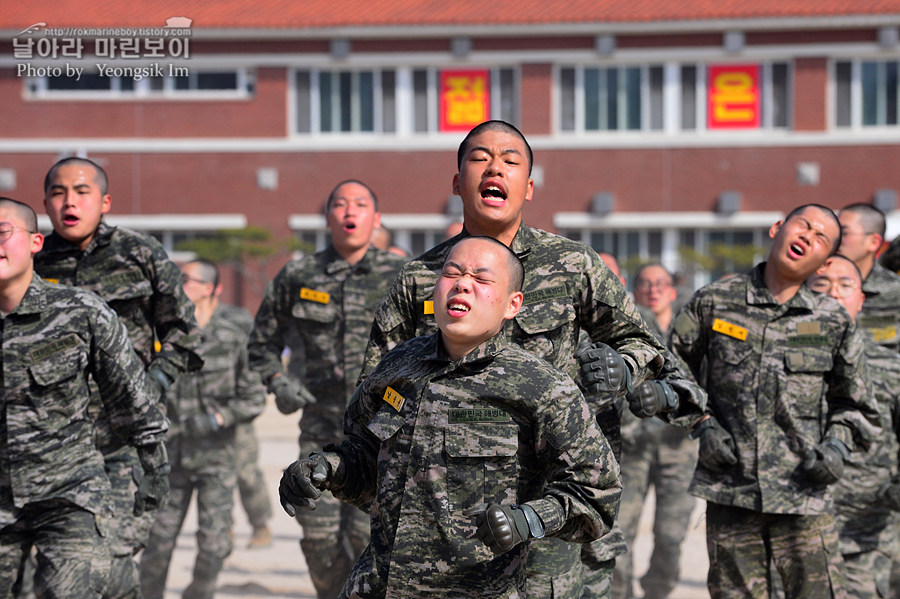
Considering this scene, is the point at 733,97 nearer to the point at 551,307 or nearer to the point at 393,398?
the point at 551,307

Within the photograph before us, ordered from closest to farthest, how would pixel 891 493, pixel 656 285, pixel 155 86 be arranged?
1. pixel 891 493
2. pixel 656 285
3. pixel 155 86

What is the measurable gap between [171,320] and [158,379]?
37 cm

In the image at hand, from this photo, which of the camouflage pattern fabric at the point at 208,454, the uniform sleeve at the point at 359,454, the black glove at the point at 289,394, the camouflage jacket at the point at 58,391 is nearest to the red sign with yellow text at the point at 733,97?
the camouflage pattern fabric at the point at 208,454

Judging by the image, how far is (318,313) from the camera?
8.37 meters

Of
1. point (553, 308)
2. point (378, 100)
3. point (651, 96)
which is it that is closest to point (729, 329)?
point (553, 308)

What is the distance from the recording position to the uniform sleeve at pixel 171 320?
23.7ft

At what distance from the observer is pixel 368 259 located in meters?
8.48

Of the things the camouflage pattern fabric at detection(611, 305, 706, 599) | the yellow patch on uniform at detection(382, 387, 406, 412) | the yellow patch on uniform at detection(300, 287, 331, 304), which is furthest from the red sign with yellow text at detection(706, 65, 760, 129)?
the yellow patch on uniform at detection(382, 387, 406, 412)

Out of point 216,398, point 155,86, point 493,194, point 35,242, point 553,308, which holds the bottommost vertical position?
point 216,398

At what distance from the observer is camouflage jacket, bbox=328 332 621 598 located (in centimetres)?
429

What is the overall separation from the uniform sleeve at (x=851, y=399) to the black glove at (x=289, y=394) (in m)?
3.25

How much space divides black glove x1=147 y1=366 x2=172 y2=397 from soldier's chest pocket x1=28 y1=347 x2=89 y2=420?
1.13 meters

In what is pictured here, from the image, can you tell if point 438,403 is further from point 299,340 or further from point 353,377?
point 299,340

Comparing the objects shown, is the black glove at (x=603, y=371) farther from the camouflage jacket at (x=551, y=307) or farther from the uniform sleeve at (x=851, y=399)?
the uniform sleeve at (x=851, y=399)
